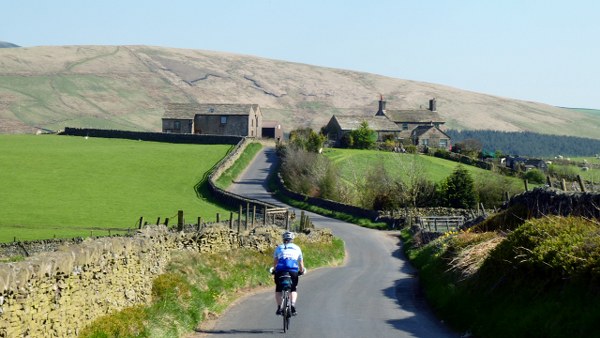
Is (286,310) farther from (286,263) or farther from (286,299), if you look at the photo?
(286,263)

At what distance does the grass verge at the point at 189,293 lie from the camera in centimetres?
1792

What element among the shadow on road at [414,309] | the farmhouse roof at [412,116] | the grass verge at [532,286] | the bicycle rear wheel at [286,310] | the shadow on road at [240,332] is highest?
the farmhouse roof at [412,116]

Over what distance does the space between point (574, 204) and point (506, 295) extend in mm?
4523

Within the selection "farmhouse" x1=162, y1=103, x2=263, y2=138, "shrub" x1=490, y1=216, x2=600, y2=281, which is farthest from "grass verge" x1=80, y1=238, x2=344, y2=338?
"farmhouse" x1=162, y1=103, x2=263, y2=138

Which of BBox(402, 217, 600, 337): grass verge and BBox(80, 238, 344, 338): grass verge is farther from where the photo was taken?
BBox(80, 238, 344, 338): grass verge

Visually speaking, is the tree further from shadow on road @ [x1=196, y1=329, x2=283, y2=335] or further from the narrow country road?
shadow on road @ [x1=196, y1=329, x2=283, y2=335]

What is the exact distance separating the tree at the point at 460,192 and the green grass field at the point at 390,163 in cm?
1705

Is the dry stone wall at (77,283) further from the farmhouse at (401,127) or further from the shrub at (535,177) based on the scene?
the farmhouse at (401,127)

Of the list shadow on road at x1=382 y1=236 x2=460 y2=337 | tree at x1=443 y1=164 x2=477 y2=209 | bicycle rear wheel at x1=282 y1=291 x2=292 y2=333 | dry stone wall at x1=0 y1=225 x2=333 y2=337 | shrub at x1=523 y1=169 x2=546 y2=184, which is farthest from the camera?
shrub at x1=523 y1=169 x2=546 y2=184

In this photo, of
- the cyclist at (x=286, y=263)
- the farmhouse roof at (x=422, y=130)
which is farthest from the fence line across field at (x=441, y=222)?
the farmhouse roof at (x=422, y=130)

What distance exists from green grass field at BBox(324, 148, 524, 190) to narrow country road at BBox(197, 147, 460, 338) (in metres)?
62.1

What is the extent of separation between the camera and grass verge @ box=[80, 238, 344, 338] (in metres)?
17.9

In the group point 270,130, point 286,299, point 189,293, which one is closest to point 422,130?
point 270,130

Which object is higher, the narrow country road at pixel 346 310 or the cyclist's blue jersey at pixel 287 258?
the cyclist's blue jersey at pixel 287 258
